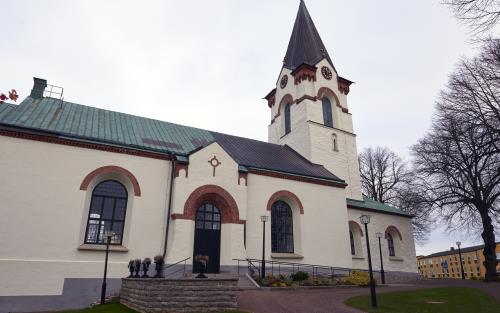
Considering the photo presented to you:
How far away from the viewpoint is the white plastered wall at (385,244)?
83.7 ft

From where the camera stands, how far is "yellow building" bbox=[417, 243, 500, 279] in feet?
253

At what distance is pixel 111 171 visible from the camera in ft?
56.6

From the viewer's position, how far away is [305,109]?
28844mm

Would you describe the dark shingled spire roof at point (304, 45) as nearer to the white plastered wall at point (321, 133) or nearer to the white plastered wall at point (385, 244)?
the white plastered wall at point (321, 133)

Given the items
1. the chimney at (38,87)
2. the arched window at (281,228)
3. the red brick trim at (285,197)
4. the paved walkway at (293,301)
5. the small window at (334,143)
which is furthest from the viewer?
the small window at (334,143)

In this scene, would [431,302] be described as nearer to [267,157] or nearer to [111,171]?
[267,157]

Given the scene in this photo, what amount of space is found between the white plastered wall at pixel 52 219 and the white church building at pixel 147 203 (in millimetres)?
43

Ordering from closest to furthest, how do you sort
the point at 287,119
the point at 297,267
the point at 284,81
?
the point at 297,267 → the point at 287,119 → the point at 284,81

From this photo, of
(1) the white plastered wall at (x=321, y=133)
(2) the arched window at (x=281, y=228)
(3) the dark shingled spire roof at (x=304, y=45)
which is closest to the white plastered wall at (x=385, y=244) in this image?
(1) the white plastered wall at (x=321, y=133)

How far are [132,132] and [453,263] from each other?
312 ft

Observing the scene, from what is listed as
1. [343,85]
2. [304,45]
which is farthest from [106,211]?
[304,45]

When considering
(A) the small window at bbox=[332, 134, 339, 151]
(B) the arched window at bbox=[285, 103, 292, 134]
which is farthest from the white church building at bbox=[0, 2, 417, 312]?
(B) the arched window at bbox=[285, 103, 292, 134]

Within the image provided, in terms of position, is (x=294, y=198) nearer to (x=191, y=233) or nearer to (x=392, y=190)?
(x=191, y=233)

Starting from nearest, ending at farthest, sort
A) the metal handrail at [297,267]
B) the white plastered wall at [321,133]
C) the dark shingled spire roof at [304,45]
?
1. the metal handrail at [297,267]
2. the white plastered wall at [321,133]
3. the dark shingled spire roof at [304,45]
